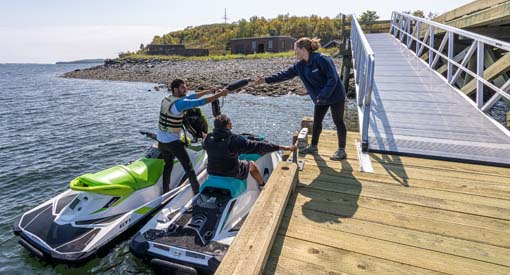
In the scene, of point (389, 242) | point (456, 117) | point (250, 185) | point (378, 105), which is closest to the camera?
point (389, 242)

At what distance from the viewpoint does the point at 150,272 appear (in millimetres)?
4750

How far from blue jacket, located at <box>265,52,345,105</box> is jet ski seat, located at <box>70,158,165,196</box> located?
10.0ft

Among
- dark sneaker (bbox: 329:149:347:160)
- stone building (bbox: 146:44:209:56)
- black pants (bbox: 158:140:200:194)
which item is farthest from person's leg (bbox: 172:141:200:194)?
stone building (bbox: 146:44:209:56)

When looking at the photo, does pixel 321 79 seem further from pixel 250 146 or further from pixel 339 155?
pixel 250 146

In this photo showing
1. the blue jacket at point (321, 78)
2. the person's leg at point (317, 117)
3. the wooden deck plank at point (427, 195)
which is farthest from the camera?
the person's leg at point (317, 117)

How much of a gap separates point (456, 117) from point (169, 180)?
17.6 ft

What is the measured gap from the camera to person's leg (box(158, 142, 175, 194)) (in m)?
5.27

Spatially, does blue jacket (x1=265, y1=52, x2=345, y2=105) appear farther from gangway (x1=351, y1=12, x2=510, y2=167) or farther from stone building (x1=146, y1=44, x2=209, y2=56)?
stone building (x1=146, y1=44, x2=209, y2=56)

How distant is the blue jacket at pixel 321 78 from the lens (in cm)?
417

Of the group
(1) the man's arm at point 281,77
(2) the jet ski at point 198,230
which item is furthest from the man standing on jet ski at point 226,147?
(1) the man's arm at point 281,77

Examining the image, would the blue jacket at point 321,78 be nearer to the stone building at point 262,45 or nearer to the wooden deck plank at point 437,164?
the wooden deck plank at point 437,164

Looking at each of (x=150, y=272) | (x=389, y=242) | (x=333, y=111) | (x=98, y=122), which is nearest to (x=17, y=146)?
(x=98, y=122)

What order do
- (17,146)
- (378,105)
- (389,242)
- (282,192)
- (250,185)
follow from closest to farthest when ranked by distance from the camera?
(389,242)
(282,192)
(250,185)
(378,105)
(17,146)

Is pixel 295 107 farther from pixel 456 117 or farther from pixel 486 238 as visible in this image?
pixel 486 238
